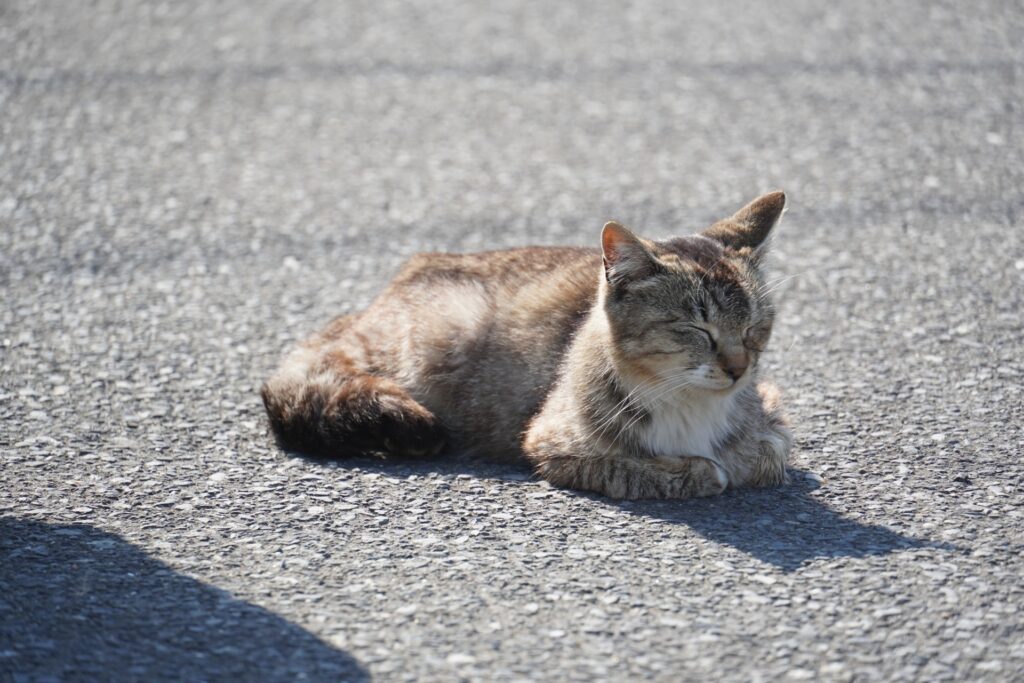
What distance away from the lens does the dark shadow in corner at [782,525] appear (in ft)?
13.0

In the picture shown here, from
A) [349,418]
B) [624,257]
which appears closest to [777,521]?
[624,257]

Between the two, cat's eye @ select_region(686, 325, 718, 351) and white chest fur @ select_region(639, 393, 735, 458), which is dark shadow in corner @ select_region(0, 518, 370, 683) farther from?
cat's eye @ select_region(686, 325, 718, 351)

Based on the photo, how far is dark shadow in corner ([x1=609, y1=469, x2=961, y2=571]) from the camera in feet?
13.0

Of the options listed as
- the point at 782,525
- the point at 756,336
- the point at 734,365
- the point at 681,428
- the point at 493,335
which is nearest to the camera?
the point at 782,525

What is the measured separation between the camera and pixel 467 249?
7020 millimetres

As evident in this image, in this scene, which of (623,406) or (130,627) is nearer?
(130,627)

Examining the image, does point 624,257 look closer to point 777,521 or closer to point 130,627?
point 777,521

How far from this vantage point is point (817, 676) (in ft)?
10.8

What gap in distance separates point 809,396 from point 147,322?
3.22m

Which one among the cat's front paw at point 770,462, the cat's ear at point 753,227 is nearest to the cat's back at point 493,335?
the cat's ear at point 753,227

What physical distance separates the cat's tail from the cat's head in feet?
2.80

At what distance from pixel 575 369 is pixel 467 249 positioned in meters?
2.49

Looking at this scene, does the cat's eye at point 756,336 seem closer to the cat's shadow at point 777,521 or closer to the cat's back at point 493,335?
the cat's shadow at point 777,521

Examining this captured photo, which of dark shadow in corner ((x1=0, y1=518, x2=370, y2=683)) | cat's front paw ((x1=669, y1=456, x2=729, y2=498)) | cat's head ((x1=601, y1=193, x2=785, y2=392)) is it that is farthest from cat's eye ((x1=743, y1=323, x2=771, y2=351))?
dark shadow in corner ((x1=0, y1=518, x2=370, y2=683))
